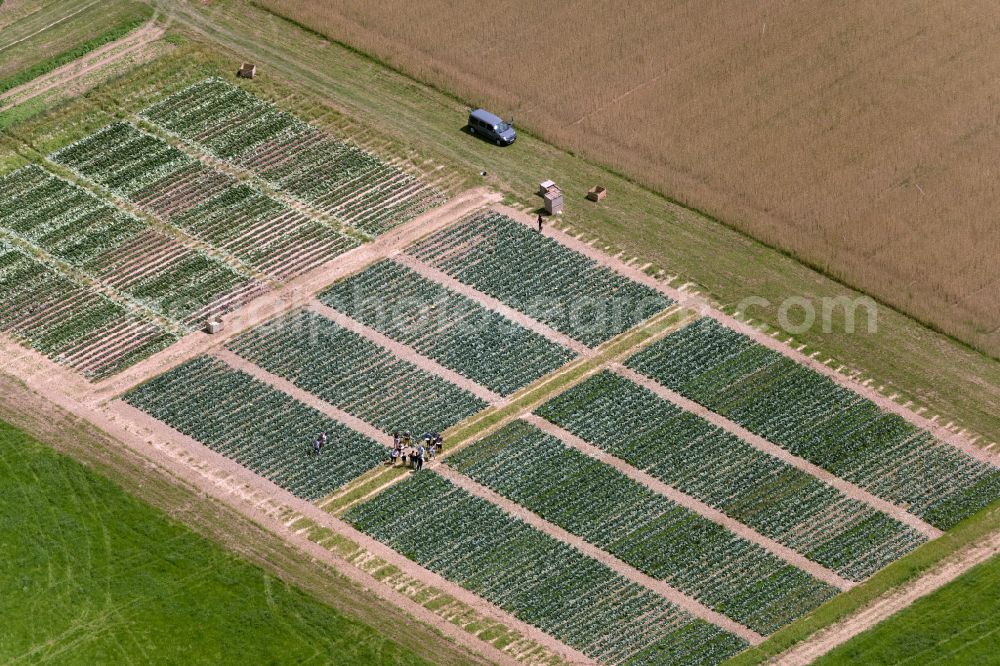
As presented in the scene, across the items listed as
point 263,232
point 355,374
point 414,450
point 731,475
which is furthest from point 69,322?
point 731,475

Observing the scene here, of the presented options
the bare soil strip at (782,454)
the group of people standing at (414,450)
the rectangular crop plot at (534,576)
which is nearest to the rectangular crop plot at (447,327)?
the bare soil strip at (782,454)

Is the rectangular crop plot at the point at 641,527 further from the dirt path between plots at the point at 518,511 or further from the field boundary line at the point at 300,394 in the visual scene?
the field boundary line at the point at 300,394

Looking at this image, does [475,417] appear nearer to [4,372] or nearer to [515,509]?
[515,509]

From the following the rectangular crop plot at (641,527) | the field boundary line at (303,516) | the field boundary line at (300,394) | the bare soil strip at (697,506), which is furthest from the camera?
the field boundary line at (300,394)

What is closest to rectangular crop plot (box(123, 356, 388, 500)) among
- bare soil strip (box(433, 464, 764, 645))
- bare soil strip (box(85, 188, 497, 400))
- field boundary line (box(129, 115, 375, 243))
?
bare soil strip (box(85, 188, 497, 400))

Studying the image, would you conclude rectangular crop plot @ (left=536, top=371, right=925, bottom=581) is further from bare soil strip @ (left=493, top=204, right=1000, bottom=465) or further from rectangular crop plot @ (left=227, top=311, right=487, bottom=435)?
bare soil strip @ (left=493, top=204, right=1000, bottom=465)

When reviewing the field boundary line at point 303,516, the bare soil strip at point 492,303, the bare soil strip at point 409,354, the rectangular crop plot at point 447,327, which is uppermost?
the bare soil strip at point 492,303
